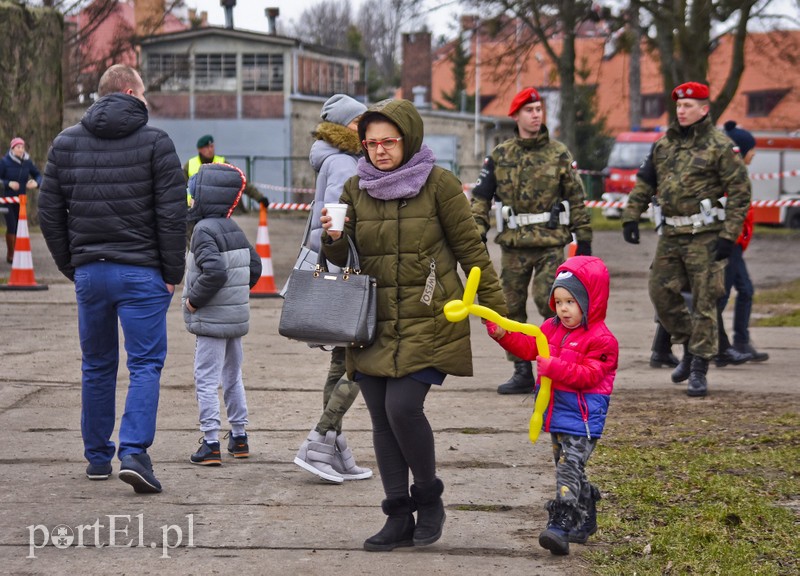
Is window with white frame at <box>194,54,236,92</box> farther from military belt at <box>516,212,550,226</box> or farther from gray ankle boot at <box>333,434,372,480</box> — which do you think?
gray ankle boot at <box>333,434,372,480</box>

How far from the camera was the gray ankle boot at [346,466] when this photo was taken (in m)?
6.52

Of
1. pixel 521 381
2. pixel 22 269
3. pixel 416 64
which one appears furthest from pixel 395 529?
pixel 416 64

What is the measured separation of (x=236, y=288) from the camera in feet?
22.6

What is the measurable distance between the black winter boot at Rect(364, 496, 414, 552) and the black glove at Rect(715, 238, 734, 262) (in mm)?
4292

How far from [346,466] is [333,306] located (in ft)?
5.06

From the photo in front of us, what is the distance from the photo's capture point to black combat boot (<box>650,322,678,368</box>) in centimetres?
1022

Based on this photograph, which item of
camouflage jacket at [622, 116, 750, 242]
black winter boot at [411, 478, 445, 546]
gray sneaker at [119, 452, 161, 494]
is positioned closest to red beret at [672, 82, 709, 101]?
camouflage jacket at [622, 116, 750, 242]

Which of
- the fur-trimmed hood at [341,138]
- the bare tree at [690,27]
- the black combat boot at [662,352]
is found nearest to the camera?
the fur-trimmed hood at [341,138]

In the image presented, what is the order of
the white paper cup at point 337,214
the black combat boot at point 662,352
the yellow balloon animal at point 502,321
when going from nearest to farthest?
Answer: the yellow balloon animal at point 502,321, the white paper cup at point 337,214, the black combat boot at point 662,352

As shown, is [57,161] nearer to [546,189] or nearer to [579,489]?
[579,489]

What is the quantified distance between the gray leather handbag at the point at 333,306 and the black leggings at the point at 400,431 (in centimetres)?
21

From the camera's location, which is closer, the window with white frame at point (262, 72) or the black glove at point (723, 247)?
the black glove at point (723, 247)

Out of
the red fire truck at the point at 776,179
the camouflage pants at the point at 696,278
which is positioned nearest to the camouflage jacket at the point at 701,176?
the camouflage pants at the point at 696,278

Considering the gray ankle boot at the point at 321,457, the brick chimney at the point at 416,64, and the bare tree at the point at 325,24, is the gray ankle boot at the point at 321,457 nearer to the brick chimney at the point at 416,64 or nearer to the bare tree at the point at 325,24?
the brick chimney at the point at 416,64
